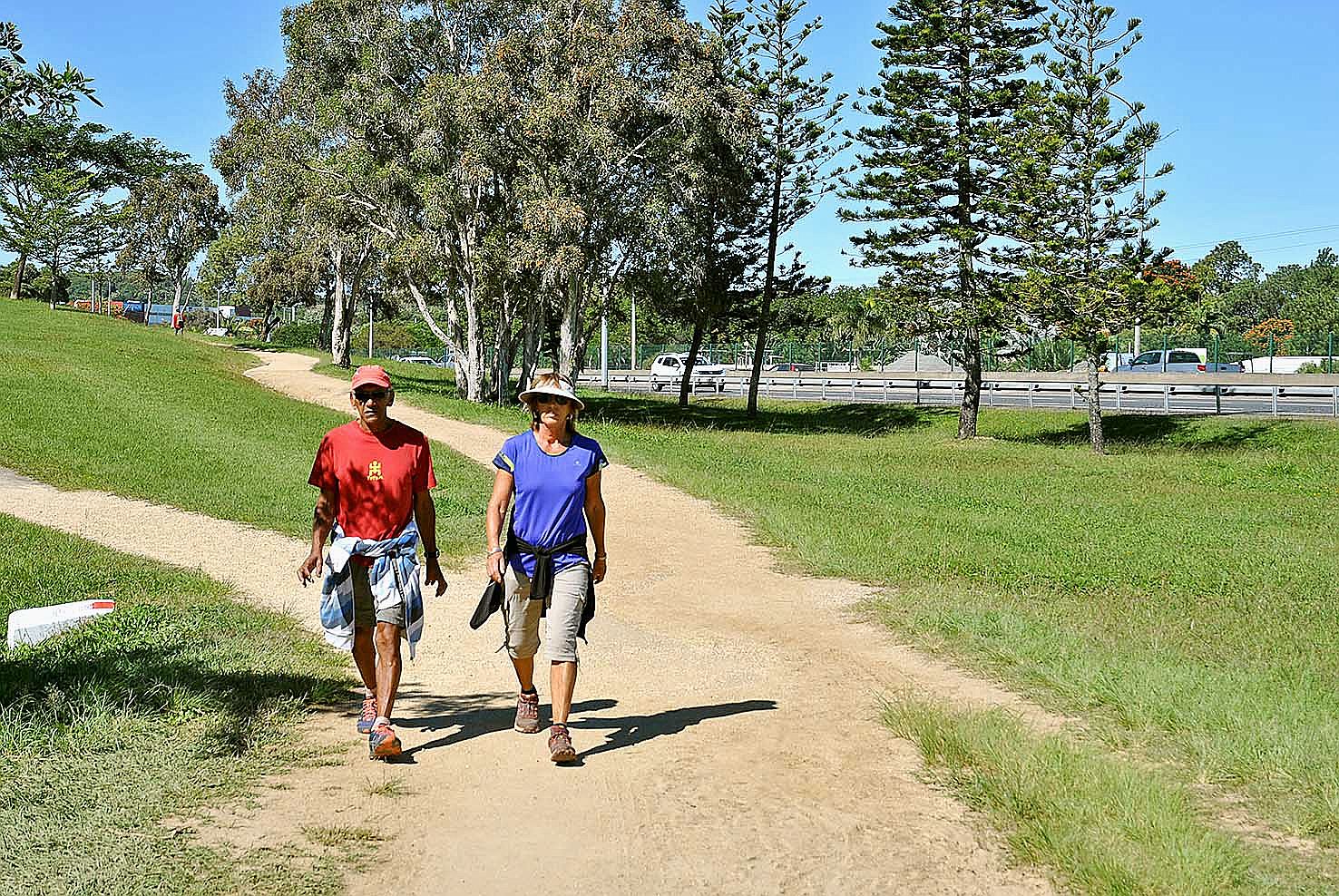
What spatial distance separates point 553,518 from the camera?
6094 mm

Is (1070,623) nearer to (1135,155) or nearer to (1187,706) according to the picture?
(1187,706)

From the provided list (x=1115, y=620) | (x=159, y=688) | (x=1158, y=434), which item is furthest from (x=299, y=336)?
(x=159, y=688)

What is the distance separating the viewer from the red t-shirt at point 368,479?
20.0 feet

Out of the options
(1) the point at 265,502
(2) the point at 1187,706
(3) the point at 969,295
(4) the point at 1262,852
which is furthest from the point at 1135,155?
(4) the point at 1262,852

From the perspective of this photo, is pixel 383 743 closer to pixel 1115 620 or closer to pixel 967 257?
pixel 1115 620

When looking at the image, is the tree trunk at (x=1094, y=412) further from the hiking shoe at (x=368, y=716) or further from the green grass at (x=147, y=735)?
the hiking shoe at (x=368, y=716)

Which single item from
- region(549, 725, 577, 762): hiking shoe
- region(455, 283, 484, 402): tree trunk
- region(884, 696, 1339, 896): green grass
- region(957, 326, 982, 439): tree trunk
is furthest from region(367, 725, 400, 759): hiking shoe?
region(957, 326, 982, 439): tree trunk

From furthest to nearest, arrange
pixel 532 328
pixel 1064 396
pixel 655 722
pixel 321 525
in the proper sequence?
pixel 1064 396
pixel 532 328
pixel 655 722
pixel 321 525

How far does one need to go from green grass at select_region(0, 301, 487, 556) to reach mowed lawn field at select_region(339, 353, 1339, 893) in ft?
14.6

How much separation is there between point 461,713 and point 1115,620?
5.09 metres

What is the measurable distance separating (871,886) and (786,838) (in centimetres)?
51

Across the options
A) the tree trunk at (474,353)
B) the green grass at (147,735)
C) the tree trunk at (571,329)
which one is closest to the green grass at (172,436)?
the green grass at (147,735)

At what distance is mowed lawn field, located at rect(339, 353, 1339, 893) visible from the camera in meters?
5.07

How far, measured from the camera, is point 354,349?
299ft
